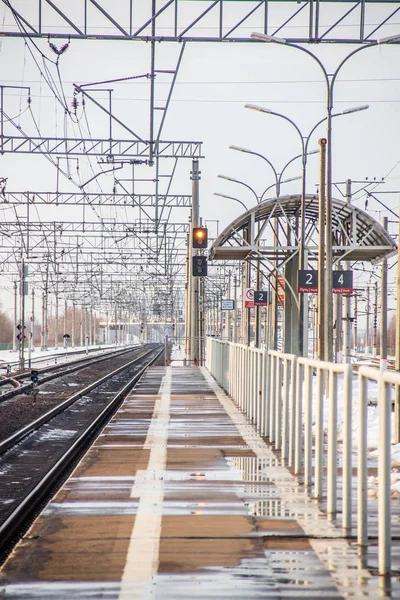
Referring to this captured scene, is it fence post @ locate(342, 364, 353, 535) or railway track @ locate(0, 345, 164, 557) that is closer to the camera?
fence post @ locate(342, 364, 353, 535)

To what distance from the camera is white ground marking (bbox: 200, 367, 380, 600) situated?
5703mm

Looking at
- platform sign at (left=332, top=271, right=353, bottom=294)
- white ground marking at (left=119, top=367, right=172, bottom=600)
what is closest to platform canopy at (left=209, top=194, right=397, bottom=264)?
platform sign at (left=332, top=271, right=353, bottom=294)

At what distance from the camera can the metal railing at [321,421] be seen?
582 cm

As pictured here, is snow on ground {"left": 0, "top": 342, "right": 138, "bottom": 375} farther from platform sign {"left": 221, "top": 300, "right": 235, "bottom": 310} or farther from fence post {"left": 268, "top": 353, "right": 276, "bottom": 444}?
fence post {"left": 268, "top": 353, "right": 276, "bottom": 444}

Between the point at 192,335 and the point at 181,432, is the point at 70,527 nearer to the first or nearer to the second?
the point at 181,432

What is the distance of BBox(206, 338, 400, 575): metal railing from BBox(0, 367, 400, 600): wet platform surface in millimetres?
217

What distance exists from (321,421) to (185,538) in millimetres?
2197

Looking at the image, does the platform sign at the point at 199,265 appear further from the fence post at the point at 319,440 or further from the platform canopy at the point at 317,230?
the fence post at the point at 319,440

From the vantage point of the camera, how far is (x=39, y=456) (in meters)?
16.0

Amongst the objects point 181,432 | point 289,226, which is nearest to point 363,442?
point 181,432

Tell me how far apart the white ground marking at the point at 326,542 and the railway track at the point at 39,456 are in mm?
2486

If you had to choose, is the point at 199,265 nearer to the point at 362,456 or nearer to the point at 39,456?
the point at 39,456

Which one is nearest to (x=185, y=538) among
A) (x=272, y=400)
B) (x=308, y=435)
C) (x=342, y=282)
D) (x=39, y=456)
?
(x=308, y=435)

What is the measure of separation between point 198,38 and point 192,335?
82.1 ft
